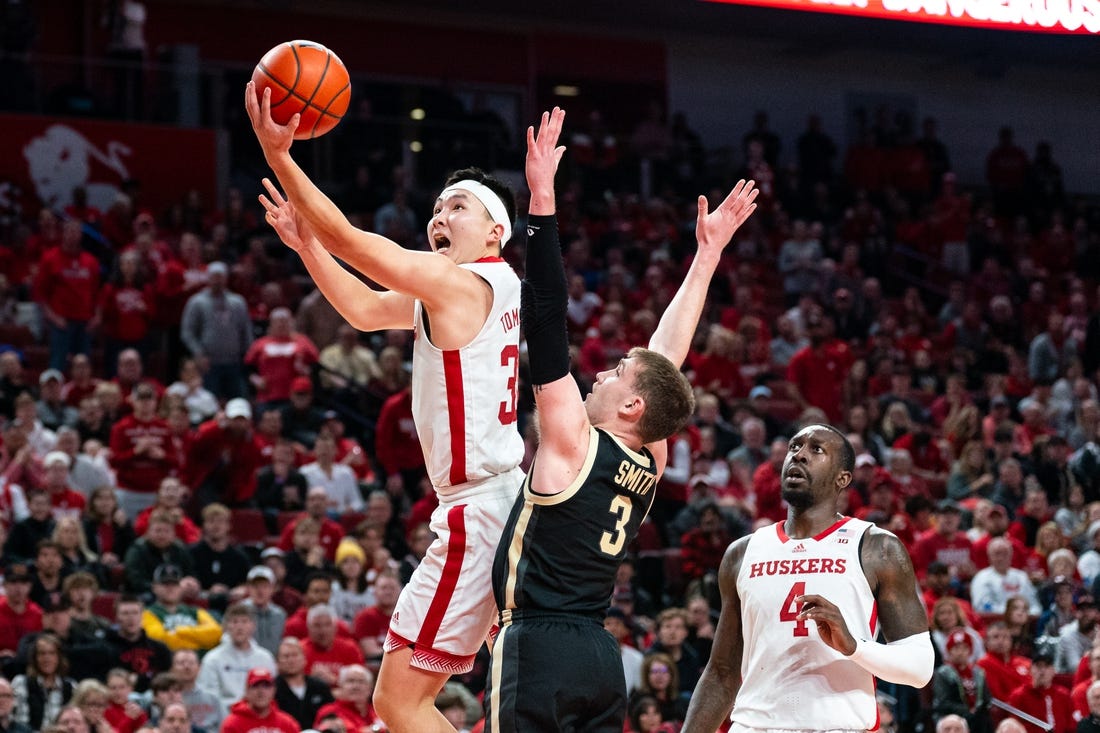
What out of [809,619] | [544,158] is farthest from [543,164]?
[809,619]

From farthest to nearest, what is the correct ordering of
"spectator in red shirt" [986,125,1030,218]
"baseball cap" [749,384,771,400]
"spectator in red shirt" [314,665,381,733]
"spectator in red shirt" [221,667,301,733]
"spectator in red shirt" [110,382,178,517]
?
"spectator in red shirt" [986,125,1030,218] < "baseball cap" [749,384,771,400] < "spectator in red shirt" [110,382,178,517] < "spectator in red shirt" [314,665,381,733] < "spectator in red shirt" [221,667,301,733]

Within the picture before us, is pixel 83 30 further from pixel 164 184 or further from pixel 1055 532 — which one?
pixel 1055 532

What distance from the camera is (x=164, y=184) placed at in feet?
64.9

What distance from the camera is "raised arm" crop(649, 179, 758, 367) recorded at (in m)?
6.08

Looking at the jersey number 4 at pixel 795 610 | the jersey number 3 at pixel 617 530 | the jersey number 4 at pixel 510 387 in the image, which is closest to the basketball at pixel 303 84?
the jersey number 4 at pixel 510 387

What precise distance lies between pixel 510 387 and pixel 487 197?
691 mm

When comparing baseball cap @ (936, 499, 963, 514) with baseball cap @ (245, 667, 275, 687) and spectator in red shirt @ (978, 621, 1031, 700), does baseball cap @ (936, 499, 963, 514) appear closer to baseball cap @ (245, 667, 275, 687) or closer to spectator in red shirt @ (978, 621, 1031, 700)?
spectator in red shirt @ (978, 621, 1031, 700)

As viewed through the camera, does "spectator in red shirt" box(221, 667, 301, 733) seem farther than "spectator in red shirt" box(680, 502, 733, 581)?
No

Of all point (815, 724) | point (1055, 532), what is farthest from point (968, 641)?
point (815, 724)

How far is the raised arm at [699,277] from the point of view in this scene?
20.0ft

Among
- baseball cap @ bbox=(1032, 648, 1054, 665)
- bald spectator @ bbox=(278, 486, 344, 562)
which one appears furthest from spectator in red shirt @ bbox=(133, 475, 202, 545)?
baseball cap @ bbox=(1032, 648, 1054, 665)

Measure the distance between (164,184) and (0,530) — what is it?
28.4ft

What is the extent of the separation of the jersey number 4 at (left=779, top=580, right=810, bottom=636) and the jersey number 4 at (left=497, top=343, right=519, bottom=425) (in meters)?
1.20

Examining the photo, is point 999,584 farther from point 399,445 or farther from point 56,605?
point 56,605
